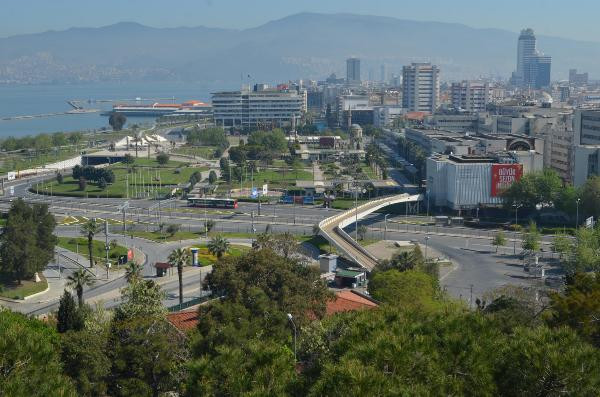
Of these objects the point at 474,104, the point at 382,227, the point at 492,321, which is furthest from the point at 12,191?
the point at 474,104

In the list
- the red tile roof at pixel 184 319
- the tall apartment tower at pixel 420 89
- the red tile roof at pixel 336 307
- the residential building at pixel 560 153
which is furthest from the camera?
the tall apartment tower at pixel 420 89

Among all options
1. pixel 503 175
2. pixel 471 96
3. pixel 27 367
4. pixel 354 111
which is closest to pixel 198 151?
pixel 354 111

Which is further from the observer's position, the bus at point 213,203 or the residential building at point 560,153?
the residential building at point 560,153

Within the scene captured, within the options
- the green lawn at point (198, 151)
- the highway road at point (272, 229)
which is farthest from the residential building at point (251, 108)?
the highway road at point (272, 229)

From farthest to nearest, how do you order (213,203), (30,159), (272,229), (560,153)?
(30,159)
(560,153)
(213,203)
(272,229)

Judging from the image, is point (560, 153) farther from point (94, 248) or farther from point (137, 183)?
point (94, 248)

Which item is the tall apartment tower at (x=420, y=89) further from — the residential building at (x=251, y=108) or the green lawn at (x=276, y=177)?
the green lawn at (x=276, y=177)
